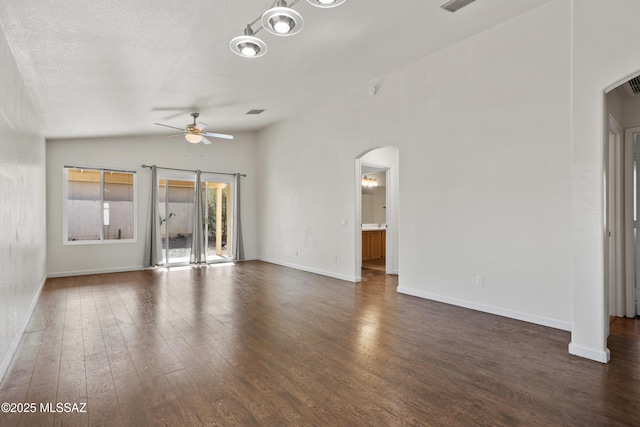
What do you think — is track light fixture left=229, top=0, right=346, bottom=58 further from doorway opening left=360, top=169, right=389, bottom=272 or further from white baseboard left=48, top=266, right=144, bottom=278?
white baseboard left=48, top=266, right=144, bottom=278

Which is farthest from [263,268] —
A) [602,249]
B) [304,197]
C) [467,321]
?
[602,249]

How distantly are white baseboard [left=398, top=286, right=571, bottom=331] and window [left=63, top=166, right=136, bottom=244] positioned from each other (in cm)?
620

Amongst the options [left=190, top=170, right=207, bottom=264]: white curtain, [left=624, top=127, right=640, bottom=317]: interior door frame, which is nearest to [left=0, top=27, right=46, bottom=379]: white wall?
[left=190, top=170, right=207, bottom=264]: white curtain

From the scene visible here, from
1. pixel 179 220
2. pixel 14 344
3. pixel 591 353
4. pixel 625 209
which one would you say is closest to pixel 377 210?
pixel 179 220

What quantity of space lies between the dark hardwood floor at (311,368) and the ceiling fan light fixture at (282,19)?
2677mm

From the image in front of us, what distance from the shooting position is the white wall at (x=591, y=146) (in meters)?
2.71

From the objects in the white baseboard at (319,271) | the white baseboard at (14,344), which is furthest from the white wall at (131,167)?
the white baseboard at (14,344)

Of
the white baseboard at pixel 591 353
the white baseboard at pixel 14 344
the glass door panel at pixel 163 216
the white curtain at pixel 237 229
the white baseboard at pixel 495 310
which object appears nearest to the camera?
the white baseboard at pixel 14 344

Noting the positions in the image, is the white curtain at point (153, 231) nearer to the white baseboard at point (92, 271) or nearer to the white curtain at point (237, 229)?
the white baseboard at point (92, 271)

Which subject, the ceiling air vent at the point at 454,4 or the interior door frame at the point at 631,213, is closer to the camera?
the ceiling air vent at the point at 454,4

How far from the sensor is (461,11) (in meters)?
3.62

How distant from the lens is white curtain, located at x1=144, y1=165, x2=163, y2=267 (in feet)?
24.8

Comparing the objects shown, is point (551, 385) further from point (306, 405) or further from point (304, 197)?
point (304, 197)

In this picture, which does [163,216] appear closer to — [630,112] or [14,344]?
[14,344]
